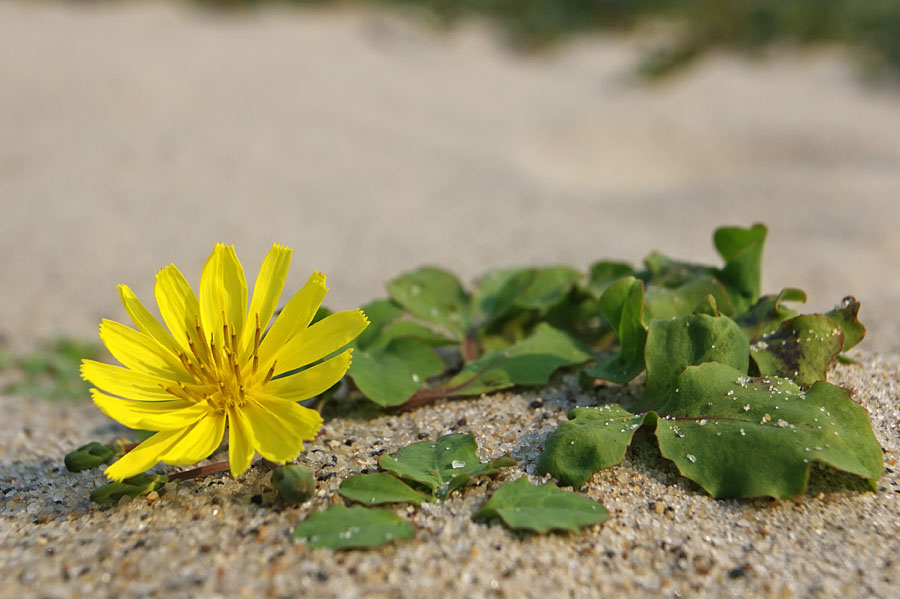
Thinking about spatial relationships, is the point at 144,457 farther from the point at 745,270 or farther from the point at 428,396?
the point at 745,270

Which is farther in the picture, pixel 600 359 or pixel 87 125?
pixel 87 125

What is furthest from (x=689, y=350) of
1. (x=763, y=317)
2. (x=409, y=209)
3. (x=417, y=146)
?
(x=417, y=146)

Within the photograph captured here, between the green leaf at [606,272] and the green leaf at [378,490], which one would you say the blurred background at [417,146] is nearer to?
the green leaf at [606,272]

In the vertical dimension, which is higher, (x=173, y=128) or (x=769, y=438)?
(x=173, y=128)

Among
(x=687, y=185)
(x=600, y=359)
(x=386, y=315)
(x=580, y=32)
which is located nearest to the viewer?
(x=600, y=359)

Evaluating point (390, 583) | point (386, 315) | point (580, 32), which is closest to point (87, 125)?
point (386, 315)

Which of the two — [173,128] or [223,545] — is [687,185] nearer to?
[173,128]

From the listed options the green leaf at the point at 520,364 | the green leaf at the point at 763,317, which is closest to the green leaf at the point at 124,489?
the green leaf at the point at 520,364
